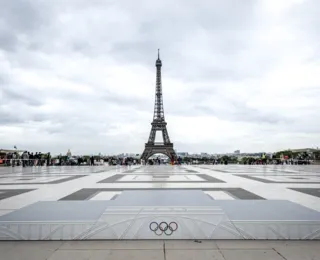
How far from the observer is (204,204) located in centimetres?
659

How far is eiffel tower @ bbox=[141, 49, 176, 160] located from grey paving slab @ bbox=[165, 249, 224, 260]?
7807 cm

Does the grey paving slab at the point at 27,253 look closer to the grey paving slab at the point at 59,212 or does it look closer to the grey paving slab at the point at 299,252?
the grey paving slab at the point at 59,212

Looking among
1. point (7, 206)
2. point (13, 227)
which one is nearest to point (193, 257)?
point (13, 227)

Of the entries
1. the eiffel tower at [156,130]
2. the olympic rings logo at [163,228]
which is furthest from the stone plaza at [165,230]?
the eiffel tower at [156,130]

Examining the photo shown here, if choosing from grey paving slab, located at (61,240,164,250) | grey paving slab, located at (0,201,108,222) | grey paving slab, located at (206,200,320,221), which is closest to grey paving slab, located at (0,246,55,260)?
grey paving slab, located at (61,240,164,250)

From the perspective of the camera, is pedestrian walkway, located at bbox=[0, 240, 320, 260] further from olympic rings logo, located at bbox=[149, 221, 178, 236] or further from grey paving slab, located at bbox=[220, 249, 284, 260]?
olympic rings logo, located at bbox=[149, 221, 178, 236]

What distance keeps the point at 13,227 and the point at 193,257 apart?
10.1ft

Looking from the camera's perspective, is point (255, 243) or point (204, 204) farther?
point (204, 204)

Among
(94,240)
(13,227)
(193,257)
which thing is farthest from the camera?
(13,227)

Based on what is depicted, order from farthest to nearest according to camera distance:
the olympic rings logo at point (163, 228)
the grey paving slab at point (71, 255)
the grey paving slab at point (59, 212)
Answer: the grey paving slab at point (59, 212) < the olympic rings logo at point (163, 228) < the grey paving slab at point (71, 255)

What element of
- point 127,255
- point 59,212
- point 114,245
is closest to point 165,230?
point 114,245

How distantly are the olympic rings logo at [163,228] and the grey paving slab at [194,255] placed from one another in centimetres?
71

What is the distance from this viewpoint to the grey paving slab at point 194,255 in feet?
12.8

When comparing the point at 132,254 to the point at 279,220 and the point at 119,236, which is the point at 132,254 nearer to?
the point at 119,236
